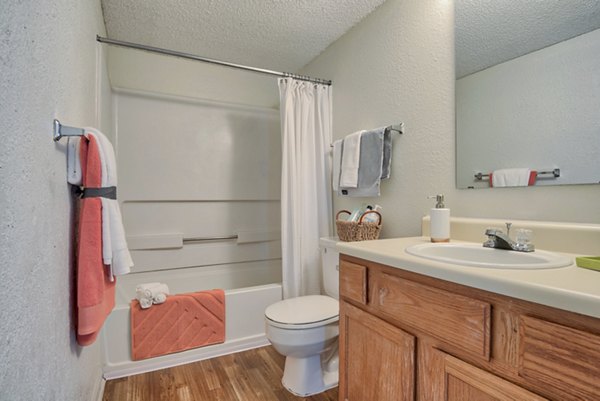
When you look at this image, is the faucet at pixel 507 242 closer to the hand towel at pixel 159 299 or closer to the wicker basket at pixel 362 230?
the wicker basket at pixel 362 230

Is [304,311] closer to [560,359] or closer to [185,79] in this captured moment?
[560,359]

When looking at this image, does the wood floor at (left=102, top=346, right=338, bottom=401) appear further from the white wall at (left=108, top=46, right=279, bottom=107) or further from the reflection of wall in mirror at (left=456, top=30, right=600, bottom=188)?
the white wall at (left=108, top=46, right=279, bottom=107)

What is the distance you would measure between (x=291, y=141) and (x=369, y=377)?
1.52 m

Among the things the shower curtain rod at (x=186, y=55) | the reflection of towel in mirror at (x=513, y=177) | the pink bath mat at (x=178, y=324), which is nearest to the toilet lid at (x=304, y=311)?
the pink bath mat at (x=178, y=324)

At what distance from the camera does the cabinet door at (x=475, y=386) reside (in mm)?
646

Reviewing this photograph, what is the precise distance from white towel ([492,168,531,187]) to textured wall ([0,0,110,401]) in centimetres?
151

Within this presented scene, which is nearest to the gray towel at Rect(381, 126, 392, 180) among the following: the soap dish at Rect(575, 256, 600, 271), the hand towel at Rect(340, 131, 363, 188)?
the hand towel at Rect(340, 131, 363, 188)

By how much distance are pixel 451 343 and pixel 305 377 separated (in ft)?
3.49

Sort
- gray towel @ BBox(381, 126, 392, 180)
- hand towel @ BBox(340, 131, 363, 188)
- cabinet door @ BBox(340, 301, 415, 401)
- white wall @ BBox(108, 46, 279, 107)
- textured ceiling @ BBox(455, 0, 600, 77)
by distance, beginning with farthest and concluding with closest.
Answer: white wall @ BBox(108, 46, 279, 107) < hand towel @ BBox(340, 131, 363, 188) < gray towel @ BBox(381, 126, 392, 180) < textured ceiling @ BBox(455, 0, 600, 77) < cabinet door @ BBox(340, 301, 415, 401)

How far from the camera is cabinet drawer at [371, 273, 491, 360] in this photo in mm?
717

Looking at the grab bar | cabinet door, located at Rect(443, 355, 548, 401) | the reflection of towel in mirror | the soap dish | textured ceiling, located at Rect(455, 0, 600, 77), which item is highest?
textured ceiling, located at Rect(455, 0, 600, 77)

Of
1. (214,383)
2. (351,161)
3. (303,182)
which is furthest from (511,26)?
(214,383)

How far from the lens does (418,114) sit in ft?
5.18

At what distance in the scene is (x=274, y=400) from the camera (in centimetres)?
154
